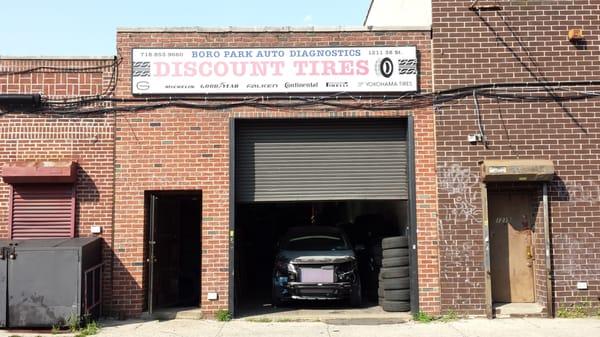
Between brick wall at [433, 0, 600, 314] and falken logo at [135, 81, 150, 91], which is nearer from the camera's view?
brick wall at [433, 0, 600, 314]

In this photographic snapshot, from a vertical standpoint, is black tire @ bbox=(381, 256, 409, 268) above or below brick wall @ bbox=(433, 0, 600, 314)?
below

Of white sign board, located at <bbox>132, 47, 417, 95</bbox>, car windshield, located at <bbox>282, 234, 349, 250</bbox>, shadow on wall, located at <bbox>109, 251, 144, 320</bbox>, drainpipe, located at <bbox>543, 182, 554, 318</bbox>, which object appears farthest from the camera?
car windshield, located at <bbox>282, 234, 349, 250</bbox>

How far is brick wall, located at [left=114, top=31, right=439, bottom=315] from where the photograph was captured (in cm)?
1049

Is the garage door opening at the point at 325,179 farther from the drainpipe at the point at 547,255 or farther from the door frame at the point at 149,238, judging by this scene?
the drainpipe at the point at 547,255

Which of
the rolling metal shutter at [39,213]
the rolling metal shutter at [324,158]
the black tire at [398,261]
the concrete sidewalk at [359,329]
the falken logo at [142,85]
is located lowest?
the concrete sidewalk at [359,329]

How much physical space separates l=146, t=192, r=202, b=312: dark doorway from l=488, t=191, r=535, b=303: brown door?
5795 millimetres

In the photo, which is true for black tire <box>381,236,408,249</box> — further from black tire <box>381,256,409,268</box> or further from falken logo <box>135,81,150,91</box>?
falken logo <box>135,81,150,91</box>

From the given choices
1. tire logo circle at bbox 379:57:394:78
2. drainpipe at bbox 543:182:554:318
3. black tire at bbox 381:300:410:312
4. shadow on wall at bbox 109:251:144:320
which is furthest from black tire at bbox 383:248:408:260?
shadow on wall at bbox 109:251:144:320

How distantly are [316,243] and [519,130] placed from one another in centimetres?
459

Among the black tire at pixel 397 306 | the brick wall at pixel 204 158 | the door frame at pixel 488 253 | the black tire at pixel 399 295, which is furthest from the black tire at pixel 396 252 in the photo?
the door frame at pixel 488 253

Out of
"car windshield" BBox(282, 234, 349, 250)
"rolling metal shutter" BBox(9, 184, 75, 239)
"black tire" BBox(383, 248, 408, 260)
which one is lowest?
"black tire" BBox(383, 248, 408, 260)

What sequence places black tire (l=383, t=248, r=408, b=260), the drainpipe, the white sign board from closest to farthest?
the drainpipe → the white sign board → black tire (l=383, t=248, r=408, b=260)

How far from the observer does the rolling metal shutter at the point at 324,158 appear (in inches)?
434

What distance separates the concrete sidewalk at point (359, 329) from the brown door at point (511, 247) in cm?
71
